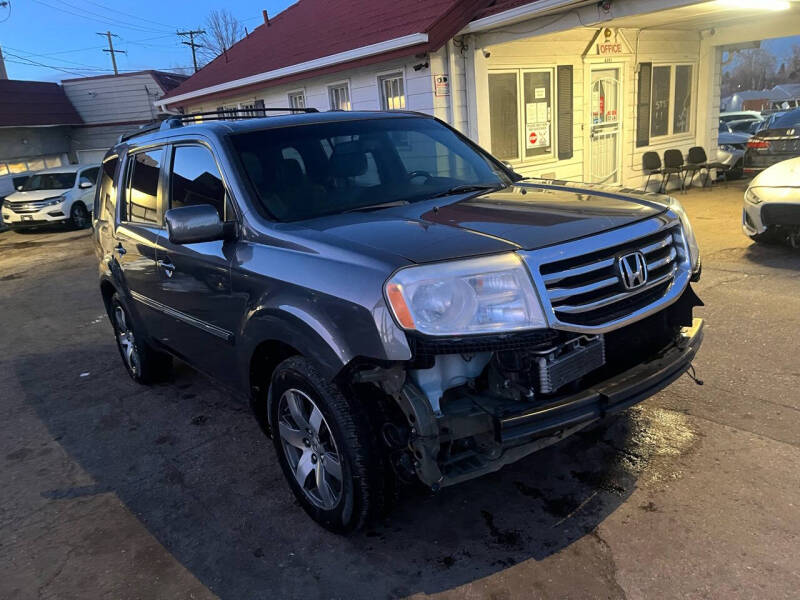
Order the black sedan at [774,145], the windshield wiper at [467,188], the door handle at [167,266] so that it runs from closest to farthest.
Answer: the windshield wiper at [467,188] → the door handle at [167,266] → the black sedan at [774,145]

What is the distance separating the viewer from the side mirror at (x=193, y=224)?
2986 millimetres

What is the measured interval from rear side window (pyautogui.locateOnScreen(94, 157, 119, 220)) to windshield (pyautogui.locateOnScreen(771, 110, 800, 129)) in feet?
34.3

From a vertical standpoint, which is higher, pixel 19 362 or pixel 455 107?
pixel 455 107

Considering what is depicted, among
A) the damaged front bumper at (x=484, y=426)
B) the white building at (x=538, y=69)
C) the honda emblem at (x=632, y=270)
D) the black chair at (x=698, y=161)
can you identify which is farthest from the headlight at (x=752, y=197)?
the black chair at (x=698, y=161)

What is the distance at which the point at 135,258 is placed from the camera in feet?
14.4

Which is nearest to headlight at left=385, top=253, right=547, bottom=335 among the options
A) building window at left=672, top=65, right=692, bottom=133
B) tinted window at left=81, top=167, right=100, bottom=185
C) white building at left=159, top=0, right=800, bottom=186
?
white building at left=159, top=0, right=800, bottom=186

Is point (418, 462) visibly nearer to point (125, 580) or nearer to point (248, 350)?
point (248, 350)

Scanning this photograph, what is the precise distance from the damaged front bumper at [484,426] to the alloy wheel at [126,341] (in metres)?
3.41

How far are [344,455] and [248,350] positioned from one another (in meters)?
0.84

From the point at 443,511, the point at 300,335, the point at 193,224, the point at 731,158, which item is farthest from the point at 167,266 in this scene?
the point at 731,158

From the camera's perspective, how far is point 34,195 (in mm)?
16266

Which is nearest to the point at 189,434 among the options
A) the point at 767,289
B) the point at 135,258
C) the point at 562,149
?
the point at 135,258

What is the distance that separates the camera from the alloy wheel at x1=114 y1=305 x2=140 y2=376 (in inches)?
199

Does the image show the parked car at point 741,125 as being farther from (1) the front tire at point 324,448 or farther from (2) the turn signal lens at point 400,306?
(2) the turn signal lens at point 400,306
